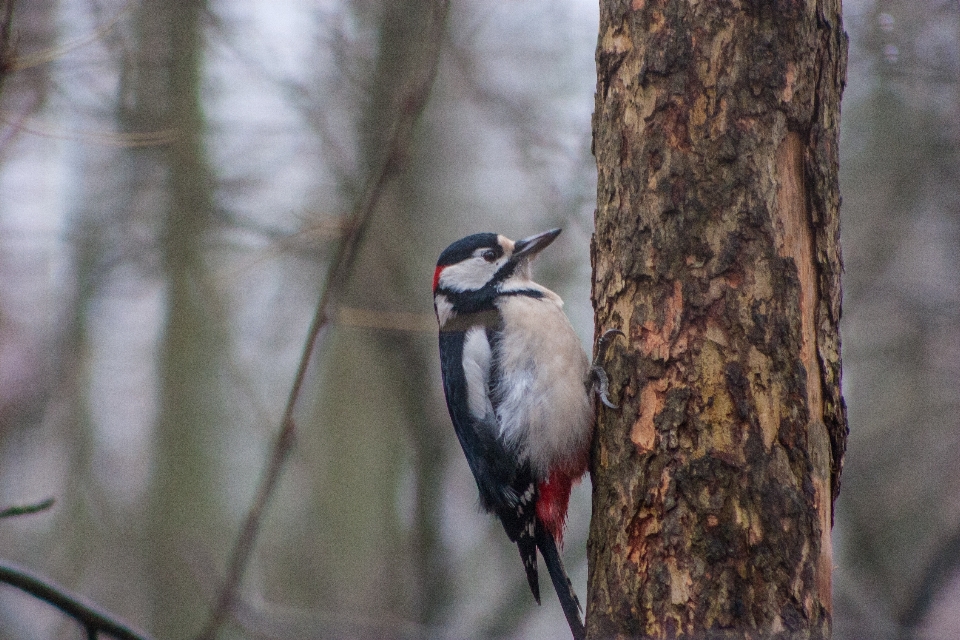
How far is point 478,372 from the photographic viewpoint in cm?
307

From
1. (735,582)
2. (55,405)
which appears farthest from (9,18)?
(55,405)

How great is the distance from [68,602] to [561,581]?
1732 mm

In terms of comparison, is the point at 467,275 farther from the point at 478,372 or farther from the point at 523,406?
the point at 523,406

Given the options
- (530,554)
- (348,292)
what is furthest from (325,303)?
(348,292)

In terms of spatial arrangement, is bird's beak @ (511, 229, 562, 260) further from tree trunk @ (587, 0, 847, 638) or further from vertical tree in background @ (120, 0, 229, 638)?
vertical tree in background @ (120, 0, 229, 638)

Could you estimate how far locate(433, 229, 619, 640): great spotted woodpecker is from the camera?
9.13 ft

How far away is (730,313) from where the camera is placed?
7.09ft

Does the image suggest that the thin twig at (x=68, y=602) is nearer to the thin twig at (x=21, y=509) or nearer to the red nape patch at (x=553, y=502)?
the thin twig at (x=21, y=509)

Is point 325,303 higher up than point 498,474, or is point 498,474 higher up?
point 325,303

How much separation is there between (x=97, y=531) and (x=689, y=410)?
220 inches

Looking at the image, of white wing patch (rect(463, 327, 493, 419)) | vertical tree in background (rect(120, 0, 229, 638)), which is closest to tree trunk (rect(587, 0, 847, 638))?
white wing patch (rect(463, 327, 493, 419))

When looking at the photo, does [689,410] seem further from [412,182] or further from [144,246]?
[144,246]

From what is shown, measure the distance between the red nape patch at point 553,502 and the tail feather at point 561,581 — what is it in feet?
0.09

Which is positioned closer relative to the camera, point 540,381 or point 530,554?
point 540,381
